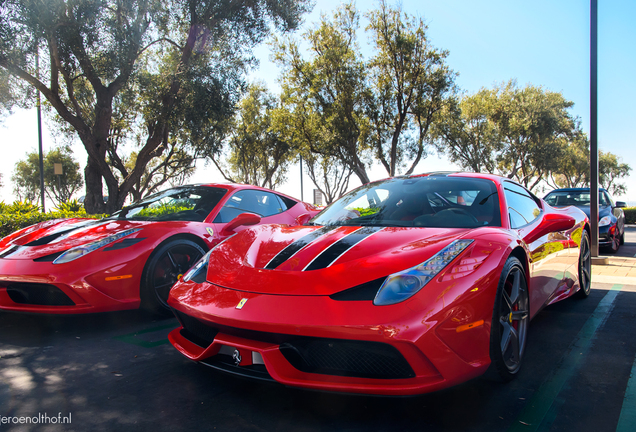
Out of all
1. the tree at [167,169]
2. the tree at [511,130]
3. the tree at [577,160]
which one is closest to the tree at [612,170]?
the tree at [577,160]

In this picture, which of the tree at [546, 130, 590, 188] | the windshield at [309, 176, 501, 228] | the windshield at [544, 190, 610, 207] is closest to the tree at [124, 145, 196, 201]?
the windshield at [544, 190, 610, 207]

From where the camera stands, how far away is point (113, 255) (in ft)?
11.7

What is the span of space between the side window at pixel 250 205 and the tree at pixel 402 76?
15.9m

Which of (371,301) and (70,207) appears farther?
(70,207)

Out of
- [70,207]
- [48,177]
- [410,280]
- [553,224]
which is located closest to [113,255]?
[410,280]

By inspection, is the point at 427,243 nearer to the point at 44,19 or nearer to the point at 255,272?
the point at 255,272

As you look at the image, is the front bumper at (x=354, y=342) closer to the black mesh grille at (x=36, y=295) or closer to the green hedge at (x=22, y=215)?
the black mesh grille at (x=36, y=295)

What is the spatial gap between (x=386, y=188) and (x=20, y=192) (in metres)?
51.1

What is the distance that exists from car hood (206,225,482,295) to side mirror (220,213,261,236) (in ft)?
4.21

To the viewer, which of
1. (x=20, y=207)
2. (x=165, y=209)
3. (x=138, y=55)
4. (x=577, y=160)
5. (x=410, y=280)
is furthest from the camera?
(x=577, y=160)

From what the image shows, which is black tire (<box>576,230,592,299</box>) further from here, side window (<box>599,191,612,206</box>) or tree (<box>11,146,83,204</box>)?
tree (<box>11,146,83,204</box>)

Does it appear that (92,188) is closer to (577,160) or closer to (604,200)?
(604,200)

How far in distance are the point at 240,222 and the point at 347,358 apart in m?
2.72

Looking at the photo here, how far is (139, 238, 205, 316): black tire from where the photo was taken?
12.1ft
